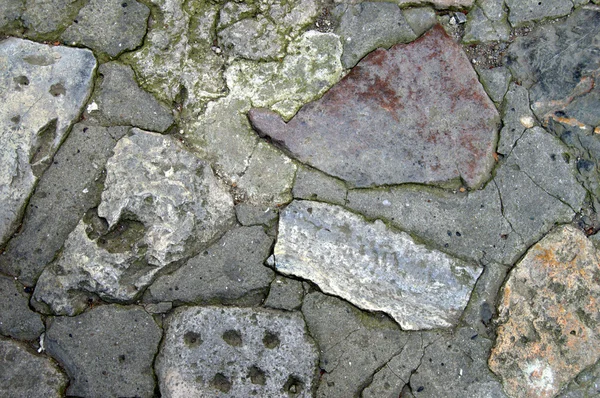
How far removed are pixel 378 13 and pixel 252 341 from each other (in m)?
1.28

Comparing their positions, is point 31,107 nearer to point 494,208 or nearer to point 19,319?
point 19,319

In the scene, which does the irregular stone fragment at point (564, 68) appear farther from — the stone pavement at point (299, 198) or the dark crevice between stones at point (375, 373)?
the dark crevice between stones at point (375, 373)

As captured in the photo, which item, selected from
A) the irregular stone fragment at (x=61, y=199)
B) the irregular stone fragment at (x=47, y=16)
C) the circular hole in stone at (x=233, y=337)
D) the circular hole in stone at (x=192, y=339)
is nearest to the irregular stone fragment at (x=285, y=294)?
the circular hole in stone at (x=233, y=337)

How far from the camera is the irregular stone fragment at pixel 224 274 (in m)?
1.84

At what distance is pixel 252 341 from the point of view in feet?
5.91

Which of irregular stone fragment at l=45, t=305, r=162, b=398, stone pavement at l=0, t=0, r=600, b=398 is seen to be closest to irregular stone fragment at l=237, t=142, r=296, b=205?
stone pavement at l=0, t=0, r=600, b=398

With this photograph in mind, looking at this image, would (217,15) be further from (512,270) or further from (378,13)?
(512,270)

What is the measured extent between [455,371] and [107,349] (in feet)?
3.89

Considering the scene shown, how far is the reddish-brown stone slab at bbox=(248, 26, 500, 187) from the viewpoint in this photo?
6.30 feet

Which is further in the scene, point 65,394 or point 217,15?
point 217,15

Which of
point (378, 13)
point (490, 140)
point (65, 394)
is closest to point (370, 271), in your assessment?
point (490, 140)

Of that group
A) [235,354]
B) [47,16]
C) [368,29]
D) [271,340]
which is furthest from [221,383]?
[47,16]

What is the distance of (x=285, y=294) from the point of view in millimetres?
1846

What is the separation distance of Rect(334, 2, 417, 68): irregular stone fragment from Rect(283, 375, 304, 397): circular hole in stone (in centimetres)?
113
